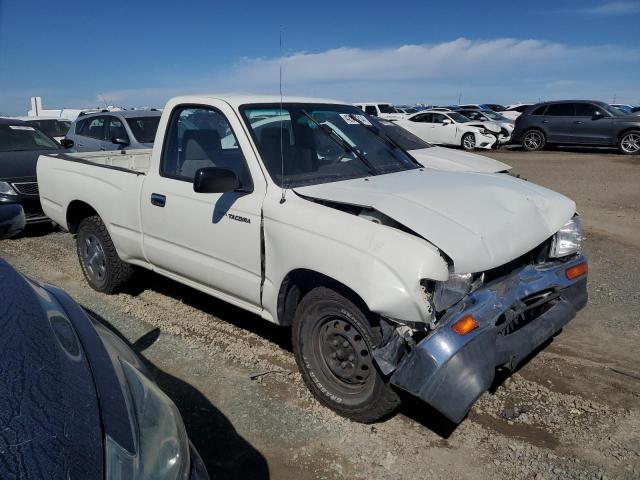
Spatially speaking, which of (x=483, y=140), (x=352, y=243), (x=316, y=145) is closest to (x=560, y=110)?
(x=483, y=140)

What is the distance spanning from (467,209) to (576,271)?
0.99 meters

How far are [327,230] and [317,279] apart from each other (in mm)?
389

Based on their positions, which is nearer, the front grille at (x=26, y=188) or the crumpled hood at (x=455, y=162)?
the crumpled hood at (x=455, y=162)

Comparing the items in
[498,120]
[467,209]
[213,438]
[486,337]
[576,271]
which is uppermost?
[498,120]

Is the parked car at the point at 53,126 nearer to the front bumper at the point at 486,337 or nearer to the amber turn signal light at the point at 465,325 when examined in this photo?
the front bumper at the point at 486,337

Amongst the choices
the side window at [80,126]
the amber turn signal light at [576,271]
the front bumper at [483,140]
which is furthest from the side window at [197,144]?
the front bumper at [483,140]

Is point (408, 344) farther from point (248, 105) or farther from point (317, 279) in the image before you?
point (248, 105)

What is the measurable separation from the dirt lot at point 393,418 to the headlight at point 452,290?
2.85 feet

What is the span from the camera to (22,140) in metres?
9.10

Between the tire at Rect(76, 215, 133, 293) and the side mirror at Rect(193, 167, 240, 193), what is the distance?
2.01 meters

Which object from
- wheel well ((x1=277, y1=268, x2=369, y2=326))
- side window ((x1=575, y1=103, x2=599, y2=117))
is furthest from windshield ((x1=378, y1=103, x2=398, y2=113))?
wheel well ((x1=277, y1=268, x2=369, y2=326))

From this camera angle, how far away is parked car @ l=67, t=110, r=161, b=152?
32.5 ft

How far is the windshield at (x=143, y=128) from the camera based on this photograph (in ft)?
32.8

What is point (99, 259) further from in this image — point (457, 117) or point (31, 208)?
point (457, 117)
